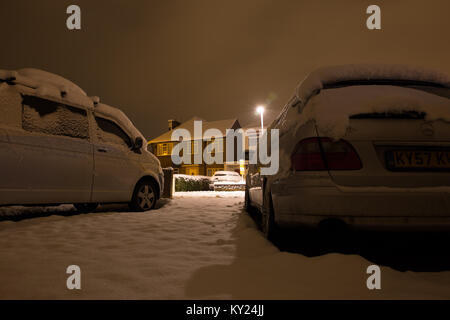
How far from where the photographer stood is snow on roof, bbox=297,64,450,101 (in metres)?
2.66

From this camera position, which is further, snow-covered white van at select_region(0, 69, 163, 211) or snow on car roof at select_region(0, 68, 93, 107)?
snow on car roof at select_region(0, 68, 93, 107)

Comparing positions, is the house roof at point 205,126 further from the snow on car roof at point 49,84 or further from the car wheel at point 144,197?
the snow on car roof at point 49,84

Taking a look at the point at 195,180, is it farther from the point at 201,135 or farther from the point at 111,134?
the point at 201,135

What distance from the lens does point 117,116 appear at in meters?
6.07

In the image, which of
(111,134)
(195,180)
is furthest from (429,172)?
(195,180)

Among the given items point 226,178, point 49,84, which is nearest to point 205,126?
point 226,178

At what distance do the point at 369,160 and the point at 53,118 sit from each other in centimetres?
478

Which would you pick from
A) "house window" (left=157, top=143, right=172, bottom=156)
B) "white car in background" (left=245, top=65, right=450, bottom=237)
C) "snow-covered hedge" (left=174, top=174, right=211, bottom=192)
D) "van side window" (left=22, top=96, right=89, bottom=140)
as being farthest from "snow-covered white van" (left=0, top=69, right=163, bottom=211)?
"house window" (left=157, top=143, right=172, bottom=156)

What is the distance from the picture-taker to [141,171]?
6320 mm

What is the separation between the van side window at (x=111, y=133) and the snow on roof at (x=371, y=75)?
168 inches

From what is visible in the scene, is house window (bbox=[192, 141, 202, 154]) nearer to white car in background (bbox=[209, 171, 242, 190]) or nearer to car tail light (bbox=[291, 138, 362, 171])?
white car in background (bbox=[209, 171, 242, 190])

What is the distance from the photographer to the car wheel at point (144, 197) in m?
6.21

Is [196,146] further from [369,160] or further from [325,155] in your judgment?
[369,160]

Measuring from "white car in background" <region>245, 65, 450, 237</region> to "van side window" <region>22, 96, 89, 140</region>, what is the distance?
4089 mm
